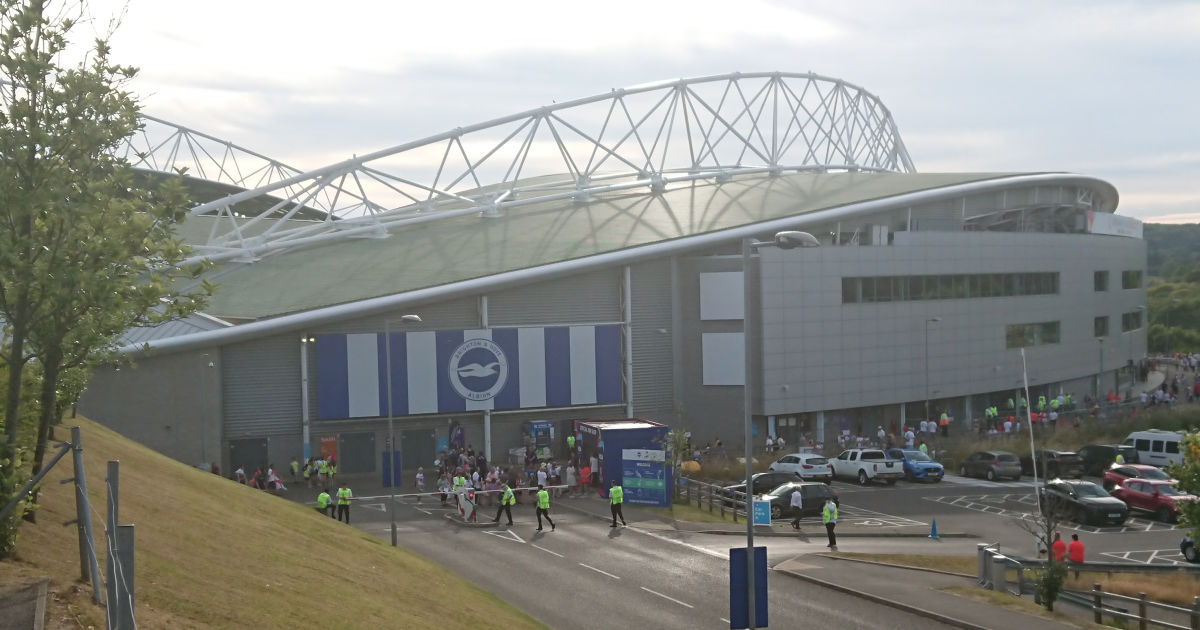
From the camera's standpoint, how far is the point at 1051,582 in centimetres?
1972

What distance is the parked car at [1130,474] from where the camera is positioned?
35.1 meters

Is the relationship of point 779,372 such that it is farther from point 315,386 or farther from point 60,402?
point 60,402

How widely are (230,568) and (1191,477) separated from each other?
1705 cm

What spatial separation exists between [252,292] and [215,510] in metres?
24.5

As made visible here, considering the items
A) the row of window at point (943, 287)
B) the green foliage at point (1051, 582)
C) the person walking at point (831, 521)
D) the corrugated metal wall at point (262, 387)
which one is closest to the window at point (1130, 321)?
the row of window at point (943, 287)

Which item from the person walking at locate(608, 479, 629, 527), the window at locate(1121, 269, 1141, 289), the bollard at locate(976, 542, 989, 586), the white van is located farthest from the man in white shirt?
the window at locate(1121, 269, 1141, 289)

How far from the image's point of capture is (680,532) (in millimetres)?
29375

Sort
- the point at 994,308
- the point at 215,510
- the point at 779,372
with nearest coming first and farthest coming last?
1. the point at 215,510
2. the point at 779,372
3. the point at 994,308

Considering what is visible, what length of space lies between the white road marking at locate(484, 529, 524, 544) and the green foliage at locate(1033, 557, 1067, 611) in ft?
42.1

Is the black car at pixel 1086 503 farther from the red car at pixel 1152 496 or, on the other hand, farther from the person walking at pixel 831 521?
the person walking at pixel 831 521

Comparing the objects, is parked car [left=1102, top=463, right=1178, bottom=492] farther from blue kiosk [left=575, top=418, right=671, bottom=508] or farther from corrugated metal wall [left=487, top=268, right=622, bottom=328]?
corrugated metal wall [left=487, top=268, right=622, bottom=328]

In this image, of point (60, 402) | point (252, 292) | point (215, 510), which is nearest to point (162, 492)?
point (215, 510)

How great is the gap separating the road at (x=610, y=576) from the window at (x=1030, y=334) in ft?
110

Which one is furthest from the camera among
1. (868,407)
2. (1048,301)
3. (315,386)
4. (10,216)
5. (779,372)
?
(1048,301)
